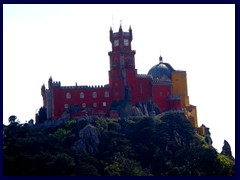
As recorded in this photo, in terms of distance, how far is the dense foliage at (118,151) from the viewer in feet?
209

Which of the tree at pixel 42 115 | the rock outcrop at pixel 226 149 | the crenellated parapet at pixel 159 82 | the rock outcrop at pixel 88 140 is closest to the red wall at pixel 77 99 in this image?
the tree at pixel 42 115

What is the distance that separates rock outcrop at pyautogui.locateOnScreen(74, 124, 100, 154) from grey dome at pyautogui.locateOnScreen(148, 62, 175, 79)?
1780cm

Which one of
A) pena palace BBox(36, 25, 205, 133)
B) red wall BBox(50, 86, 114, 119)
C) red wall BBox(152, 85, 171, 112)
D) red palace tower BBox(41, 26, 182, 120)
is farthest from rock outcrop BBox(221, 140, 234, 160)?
red wall BBox(50, 86, 114, 119)

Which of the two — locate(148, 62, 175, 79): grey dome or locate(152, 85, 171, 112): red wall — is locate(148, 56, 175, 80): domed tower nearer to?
locate(148, 62, 175, 79): grey dome

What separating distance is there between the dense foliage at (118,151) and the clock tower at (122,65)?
18.5 feet

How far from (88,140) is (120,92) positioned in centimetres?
1112

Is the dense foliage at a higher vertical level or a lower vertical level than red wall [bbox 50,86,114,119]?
lower

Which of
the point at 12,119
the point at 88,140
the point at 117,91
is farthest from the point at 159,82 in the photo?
the point at 12,119

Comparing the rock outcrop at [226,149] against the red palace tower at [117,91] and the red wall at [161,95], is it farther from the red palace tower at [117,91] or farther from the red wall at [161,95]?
the red wall at [161,95]

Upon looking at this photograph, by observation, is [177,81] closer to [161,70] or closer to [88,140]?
[161,70]

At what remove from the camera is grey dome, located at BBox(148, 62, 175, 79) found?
86.3 meters

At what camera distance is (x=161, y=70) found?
284ft

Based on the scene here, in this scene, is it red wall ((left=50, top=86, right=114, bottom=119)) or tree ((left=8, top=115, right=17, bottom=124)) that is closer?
tree ((left=8, top=115, right=17, bottom=124))

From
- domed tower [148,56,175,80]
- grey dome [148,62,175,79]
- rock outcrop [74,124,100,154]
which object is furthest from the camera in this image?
grey dome [148,62,175,79]
